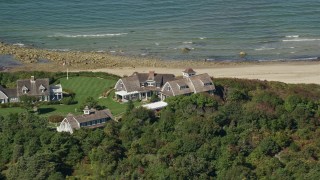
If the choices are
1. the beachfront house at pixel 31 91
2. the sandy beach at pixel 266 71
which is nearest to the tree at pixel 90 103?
the beachfront house at pixel 31 91

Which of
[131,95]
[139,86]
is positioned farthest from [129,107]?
[139,86]

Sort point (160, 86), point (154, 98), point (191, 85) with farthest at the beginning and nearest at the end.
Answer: point (160, 86) < point (191, 85) < point (154, 98)

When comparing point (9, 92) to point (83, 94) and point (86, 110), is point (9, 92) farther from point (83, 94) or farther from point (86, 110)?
point (86, 110)

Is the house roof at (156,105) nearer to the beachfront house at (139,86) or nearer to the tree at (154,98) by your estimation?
the tree at (154,98)

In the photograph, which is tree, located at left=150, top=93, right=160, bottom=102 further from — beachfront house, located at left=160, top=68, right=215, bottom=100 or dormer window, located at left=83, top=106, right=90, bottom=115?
dormer window, located at left=83, top=106, right=90, bottom=115

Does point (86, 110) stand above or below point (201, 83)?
below

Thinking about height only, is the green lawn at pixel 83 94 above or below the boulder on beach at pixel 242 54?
below
